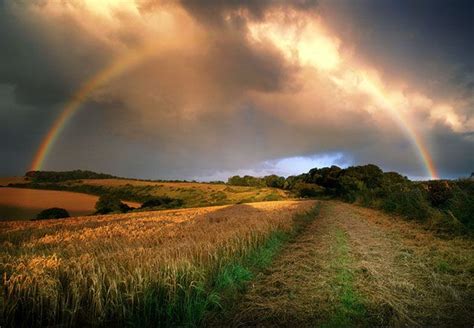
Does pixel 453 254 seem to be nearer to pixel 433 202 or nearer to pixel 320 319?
pixel 320 319

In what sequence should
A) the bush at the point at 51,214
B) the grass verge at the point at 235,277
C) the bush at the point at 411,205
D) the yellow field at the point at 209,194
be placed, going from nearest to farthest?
the grass verge at the point at 235,277 < the bush at the point at 411,205 < the bush at the point at 51,214 < the yellow field at the point at 209,194

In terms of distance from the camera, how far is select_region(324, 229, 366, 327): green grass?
491 cm

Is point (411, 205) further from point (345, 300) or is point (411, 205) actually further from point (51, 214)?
point (51, 214)

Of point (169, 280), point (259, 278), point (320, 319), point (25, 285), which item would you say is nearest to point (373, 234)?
point (259, 278)

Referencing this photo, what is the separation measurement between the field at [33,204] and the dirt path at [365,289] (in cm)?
5264

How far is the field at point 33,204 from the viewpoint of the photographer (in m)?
50.5

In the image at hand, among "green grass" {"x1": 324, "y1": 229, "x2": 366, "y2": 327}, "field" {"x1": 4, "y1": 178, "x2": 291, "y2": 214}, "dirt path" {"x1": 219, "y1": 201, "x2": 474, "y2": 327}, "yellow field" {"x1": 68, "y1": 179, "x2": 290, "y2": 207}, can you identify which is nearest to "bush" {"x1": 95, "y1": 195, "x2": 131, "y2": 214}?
"field" {"x1": 4, "y1": 178, "x2": 291, "y2": 214}

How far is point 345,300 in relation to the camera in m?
5.71

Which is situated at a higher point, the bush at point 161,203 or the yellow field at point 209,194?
the yellow field at point 209,194

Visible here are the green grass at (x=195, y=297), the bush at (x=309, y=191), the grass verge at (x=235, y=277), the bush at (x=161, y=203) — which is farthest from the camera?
the bush at (x=309, y=191)

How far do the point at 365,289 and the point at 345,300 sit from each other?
32.0 inches

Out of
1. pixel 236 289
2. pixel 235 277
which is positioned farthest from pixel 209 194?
pixel 236 289

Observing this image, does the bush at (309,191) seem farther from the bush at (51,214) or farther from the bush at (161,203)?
the bush at (51,214)

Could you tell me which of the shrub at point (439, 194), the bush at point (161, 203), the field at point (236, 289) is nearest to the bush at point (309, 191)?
the bush at point (161, 203)
